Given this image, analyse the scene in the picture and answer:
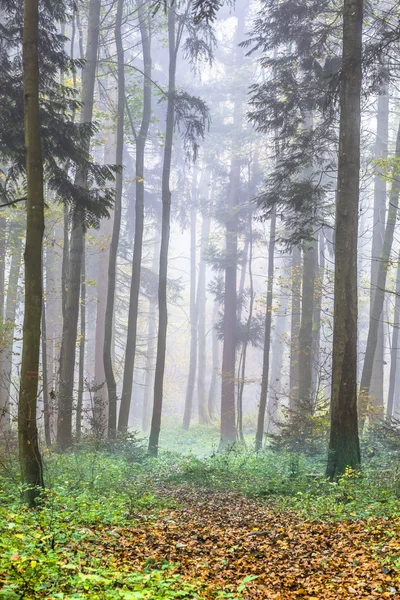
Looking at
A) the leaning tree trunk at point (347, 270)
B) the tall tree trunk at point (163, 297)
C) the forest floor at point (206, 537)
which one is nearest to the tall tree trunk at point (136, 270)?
the tall tree trunk at point (163, 297)

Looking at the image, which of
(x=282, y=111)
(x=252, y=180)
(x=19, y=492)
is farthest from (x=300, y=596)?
(x=252, y=180)

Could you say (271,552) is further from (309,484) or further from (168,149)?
Answer: (168,149)

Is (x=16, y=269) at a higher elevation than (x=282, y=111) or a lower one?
lower

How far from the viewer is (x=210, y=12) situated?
9.27 m

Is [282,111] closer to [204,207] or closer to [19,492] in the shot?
[19,492]

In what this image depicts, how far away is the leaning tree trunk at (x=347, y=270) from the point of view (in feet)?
30.9

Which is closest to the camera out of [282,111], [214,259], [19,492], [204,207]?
[19,492]

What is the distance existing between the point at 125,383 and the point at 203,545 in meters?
10.5

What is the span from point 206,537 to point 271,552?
3.00ft

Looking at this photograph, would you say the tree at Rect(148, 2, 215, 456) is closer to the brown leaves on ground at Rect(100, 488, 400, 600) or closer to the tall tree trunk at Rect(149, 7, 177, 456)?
the tall tree trunk at Rect(149, 7, 177, 456)

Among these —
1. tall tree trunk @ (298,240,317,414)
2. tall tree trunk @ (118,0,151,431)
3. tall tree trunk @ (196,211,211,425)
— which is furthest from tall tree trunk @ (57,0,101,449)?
tall tree trunk @ (196,211,211,425)

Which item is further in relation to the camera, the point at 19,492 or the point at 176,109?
the point at 176,109

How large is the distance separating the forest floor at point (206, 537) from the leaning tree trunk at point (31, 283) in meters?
0.52

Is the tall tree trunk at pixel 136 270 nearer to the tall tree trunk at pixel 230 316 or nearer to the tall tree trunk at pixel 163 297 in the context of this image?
the tall tree trunk at pixel 163 297
